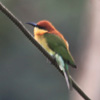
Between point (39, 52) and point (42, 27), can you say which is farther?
point (39, 52)

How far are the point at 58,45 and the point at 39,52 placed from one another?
3.41 m

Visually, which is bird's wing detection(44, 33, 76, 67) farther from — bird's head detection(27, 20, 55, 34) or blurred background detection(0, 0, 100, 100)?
blurred background detection(0, 0, 100, 100)

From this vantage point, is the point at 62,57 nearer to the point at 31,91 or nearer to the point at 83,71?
the point at 83,71

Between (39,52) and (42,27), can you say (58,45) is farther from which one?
(39,52)

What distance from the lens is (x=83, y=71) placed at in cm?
431

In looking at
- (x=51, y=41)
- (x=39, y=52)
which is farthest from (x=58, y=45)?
(x=39, y=52)

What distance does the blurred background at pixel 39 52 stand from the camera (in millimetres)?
5293

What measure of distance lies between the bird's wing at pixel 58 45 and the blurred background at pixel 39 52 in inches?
99.0

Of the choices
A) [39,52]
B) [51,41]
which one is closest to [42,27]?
[51,41]

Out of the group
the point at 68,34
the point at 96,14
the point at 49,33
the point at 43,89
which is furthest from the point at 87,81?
the point at 49,33

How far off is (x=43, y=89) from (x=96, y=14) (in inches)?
50.2

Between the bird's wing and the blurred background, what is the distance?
251cm

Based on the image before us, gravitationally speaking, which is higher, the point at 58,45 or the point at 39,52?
the point at 58,45

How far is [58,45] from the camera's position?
1.99 metres
